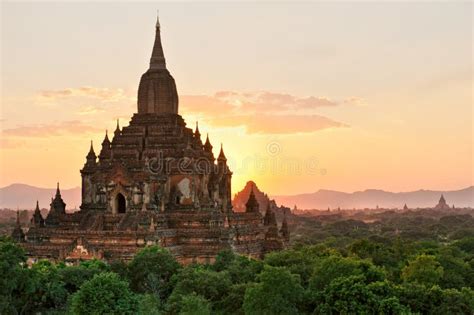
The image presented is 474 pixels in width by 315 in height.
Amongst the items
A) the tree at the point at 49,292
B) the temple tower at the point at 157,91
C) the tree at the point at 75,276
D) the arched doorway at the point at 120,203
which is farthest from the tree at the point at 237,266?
the temple tower at the point at 157,91

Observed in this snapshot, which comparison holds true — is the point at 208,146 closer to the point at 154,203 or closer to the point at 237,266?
the point at 154,203

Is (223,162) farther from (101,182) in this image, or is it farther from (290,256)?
(290,256)

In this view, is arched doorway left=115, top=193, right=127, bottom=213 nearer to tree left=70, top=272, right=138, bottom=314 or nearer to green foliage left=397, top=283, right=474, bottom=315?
tree left=70, top=272, right=138, bottom=314

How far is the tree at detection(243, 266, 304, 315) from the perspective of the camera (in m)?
35.7

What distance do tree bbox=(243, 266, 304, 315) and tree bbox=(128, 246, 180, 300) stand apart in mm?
8559

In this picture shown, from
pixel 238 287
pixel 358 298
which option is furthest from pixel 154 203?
pixel 358 298

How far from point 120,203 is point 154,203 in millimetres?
3088

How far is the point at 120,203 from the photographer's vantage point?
60.6 meters

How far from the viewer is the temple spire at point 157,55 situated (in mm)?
67750

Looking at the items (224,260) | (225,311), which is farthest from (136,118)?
(225,311)

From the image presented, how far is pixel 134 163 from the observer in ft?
202

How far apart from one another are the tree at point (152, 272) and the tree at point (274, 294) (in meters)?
8.56

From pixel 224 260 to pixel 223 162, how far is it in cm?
2064

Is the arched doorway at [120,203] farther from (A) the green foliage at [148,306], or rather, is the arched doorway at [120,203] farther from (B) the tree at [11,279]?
(A) the green foliage at [148,306]
